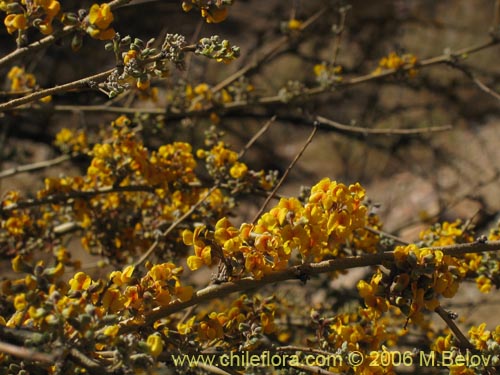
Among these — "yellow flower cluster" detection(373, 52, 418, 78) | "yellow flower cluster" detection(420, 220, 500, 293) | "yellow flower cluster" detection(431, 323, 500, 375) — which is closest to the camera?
"yellow flower cluster" detection(431, 323, 500, 375)

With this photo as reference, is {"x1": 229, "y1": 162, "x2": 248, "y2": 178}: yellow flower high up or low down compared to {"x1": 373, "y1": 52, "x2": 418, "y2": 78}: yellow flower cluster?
down

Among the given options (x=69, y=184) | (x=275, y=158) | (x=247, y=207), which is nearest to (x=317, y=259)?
(x=69, y=184)

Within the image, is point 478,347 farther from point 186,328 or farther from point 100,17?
point 100,17

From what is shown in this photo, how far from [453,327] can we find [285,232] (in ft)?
1.69

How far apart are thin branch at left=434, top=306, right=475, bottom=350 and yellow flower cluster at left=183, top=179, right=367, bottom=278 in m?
0.31

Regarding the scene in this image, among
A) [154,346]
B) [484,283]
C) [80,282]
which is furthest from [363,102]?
[154,346]

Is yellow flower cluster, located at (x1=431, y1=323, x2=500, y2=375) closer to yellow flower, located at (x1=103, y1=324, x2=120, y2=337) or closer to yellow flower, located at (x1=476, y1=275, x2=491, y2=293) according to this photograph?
yellow flower, located at (x1=476, y1=275, x2=491, y2=293)

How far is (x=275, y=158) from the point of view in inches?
235

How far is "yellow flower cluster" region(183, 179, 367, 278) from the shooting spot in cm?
148

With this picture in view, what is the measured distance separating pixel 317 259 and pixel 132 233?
3.21 ft

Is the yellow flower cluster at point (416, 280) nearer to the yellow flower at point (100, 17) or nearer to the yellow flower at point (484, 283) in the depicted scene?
the yellow flower at point (484, 283)

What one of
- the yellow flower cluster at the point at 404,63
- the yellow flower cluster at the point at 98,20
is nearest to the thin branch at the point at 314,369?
the yellow flower cluster at the point at 98,20

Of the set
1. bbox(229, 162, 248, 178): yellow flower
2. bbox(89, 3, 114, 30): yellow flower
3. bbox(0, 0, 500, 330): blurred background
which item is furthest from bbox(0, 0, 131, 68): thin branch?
bbox(0, 0, 500, 330): blurred background

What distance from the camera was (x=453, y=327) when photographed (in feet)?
5.12
